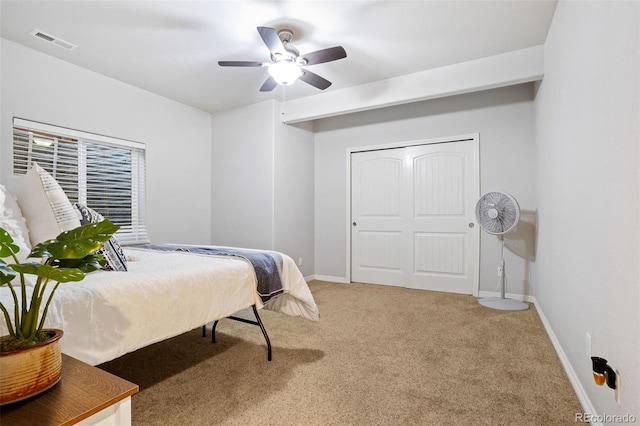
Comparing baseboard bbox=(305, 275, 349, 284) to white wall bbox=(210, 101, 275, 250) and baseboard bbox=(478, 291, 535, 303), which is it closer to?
white wall bbox=(210, 101, 275, 250)

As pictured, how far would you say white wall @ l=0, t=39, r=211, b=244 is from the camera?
275cm

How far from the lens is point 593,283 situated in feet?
4.85

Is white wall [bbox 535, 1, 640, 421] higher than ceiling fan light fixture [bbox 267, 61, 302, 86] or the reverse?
the reverse

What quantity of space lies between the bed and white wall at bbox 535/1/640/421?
5.20 feet

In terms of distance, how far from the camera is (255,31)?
→ 2.62m

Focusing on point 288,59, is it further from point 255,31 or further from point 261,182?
point 261,182

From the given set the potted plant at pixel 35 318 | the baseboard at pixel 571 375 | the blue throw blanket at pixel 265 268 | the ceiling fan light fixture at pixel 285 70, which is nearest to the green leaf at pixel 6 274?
the potted plant at pixel 35 318

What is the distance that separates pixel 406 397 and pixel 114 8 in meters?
3.24

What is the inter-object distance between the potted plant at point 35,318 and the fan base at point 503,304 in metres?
3.54

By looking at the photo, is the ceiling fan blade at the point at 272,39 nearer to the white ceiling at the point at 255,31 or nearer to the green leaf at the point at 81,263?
the white ceiling at the point at 255,31

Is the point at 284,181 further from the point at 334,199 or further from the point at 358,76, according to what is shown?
the point at 358,76

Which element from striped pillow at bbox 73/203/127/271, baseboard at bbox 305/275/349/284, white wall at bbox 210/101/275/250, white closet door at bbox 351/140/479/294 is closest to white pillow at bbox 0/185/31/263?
striped pillow at bbox 73/203/127/271

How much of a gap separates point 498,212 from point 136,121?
416 centimetres

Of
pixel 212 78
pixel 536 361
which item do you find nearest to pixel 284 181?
pixel 212 78
